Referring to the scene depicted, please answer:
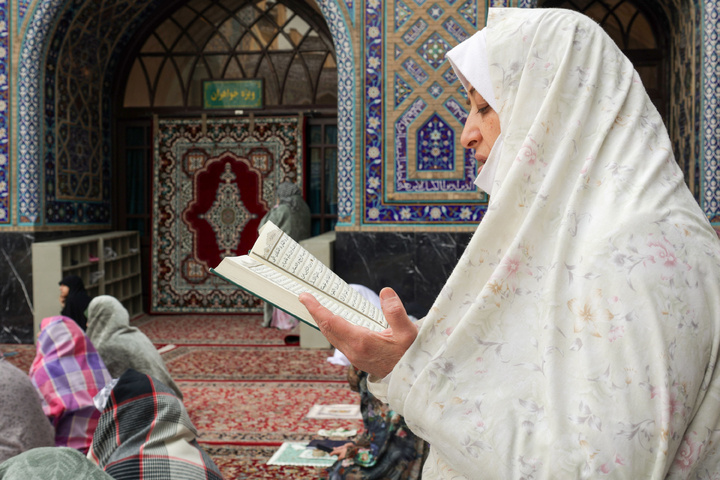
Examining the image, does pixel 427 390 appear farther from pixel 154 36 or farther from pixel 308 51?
pixel 154 36

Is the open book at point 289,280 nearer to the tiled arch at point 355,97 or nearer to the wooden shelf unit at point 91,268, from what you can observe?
the tiled arch at point 355,97

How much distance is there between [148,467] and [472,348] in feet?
3.33

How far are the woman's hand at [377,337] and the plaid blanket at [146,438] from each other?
862 mm

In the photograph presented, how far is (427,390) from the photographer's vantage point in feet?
2.26

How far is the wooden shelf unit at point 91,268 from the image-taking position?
4.91 m

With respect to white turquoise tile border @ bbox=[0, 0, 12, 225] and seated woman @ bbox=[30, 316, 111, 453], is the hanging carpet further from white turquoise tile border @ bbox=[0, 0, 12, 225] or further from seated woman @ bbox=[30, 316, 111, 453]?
seated woman @ bbox=[30, 316, 111, 453]

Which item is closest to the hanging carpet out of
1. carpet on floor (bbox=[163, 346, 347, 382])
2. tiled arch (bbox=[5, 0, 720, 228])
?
tiled arch (bbox=[5, 0, 720, 228])

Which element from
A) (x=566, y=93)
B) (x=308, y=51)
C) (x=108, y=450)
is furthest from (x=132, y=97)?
(x=566, y=93)

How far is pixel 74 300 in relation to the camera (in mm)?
4172

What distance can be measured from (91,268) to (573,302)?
17.6ft

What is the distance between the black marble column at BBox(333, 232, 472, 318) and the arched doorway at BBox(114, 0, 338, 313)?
140 cm

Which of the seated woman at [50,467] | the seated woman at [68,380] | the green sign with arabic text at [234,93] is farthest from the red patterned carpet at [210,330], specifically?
the seated woman at [50,467]

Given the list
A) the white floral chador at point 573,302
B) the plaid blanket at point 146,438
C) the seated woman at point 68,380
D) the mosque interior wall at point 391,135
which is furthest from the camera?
the mosque interior wall at point 391,135

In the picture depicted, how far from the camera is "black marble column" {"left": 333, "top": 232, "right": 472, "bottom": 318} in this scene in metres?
4.70
